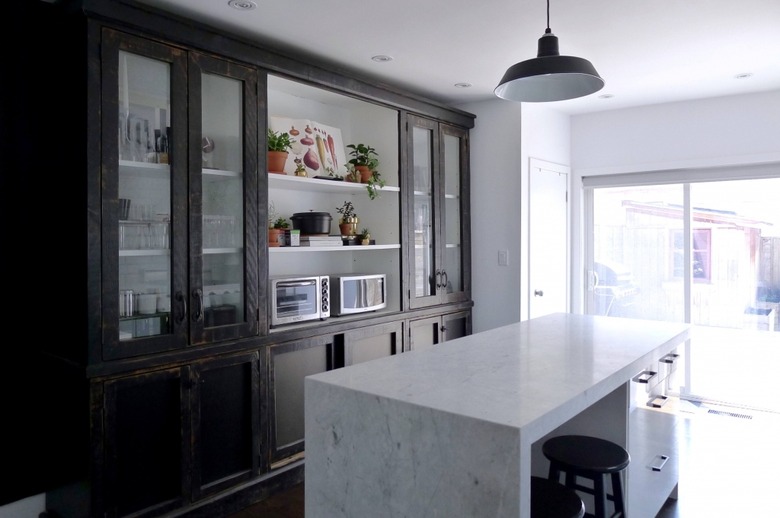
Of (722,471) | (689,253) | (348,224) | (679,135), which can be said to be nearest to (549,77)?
(348,224)

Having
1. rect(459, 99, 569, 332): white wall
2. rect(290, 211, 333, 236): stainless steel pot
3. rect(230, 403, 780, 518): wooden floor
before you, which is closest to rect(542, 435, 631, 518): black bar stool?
rect(230, 403, 780, 518): wooden floor

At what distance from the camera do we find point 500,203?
4.56 meters

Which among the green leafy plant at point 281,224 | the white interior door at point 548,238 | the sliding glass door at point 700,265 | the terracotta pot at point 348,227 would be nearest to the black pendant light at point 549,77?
the green leafy plant at point 281,224

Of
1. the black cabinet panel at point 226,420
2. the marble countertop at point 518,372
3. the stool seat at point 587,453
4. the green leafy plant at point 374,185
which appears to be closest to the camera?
the marble countertop at point 518,372

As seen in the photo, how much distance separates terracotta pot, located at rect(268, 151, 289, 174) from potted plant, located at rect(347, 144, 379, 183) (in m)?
0.72

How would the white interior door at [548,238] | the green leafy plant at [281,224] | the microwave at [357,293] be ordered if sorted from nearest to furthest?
the green leafy plant at [281,224], the microwave at [357,293], the white interior door at [548,238]

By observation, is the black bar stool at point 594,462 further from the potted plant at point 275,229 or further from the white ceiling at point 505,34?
the white ceiling at point 505,34

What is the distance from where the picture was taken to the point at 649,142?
4.87 meters

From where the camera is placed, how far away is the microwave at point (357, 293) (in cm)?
361

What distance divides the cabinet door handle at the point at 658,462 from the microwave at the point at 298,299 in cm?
188

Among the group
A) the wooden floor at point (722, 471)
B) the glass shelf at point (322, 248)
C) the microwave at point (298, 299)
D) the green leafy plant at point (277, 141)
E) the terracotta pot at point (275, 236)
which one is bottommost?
the wooden floor at point (722, 471)

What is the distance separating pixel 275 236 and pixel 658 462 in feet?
7.28

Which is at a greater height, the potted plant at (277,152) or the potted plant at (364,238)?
the potted plant at (277,152)

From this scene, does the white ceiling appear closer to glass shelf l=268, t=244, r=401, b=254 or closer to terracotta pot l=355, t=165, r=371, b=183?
terracotta pot l=355, t=165, r=371, b=183
